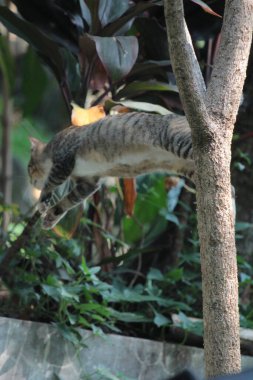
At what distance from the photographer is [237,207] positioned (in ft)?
10.2

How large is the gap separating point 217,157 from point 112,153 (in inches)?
35.5

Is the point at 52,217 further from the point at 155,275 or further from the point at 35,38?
the point at 35,38

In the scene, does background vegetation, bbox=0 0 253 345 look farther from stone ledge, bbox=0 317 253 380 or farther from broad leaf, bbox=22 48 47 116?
broad leaf, bbox=22 48 47 116

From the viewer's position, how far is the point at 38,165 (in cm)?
289

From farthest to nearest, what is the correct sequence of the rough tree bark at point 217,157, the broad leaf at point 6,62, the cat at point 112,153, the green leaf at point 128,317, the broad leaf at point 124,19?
the broad leaf at point 6,62, the green leaf at point 128,317, the broad leaf at point 124,19, the cat at point 112,153, the rough tree bark at point 217,157

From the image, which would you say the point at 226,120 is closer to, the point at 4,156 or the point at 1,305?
the point at 1,305

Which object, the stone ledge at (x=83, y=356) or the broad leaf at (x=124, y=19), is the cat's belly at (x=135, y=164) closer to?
the broad leaf at (x=124, y=19)

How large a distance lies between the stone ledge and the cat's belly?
59 cm

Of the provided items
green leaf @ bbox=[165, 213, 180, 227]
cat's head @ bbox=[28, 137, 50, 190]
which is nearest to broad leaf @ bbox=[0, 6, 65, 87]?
cat's head @ bbox=[28, 137, 50, 190]

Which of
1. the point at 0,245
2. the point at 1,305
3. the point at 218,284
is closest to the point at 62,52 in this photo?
the point at 0,245

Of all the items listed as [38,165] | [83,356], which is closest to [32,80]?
[38,165]

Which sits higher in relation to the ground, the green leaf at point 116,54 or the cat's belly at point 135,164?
the green leaf at point 116,54

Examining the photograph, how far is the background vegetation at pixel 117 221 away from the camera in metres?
2.53

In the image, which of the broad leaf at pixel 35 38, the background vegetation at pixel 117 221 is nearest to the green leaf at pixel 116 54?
the background vegetation at pixel 117 221
